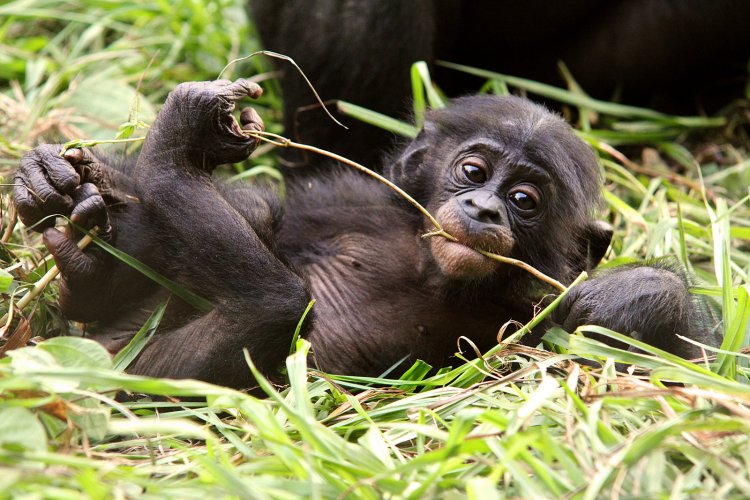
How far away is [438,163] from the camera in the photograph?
368 cm

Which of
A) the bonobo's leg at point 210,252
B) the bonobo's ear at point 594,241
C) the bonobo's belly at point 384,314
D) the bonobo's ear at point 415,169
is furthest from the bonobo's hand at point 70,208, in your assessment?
the bonobo's ear at point 594,241

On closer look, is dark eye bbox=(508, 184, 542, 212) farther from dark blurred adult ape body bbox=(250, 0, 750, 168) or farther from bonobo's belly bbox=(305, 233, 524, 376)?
dark blurred adult ape body bbox=(250, 0, 750, 168)

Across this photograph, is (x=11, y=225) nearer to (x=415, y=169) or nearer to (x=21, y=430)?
(x=21, y=430)

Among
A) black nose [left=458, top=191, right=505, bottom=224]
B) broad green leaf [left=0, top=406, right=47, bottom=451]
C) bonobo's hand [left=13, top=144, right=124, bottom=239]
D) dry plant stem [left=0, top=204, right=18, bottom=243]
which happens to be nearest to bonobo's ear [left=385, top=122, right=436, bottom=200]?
black nose [left=458, top=191, right=505, bottom=224]

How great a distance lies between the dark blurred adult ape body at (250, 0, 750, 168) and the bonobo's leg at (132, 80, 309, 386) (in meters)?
1.40

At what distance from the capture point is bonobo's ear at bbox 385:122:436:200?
3.73 meters

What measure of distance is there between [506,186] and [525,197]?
85 mm

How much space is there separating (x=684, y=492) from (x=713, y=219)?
1.97 metres

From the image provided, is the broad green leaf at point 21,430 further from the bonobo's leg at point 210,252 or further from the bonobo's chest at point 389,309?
the bonobo's chest at point 389,309

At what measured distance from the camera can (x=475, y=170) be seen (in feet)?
11.5

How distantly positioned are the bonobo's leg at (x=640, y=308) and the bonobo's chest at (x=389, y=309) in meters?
0.37

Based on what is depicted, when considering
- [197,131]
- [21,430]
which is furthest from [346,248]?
[21,430]

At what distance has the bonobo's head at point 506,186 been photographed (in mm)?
3301

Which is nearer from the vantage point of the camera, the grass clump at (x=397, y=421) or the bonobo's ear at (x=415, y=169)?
the grass clump at (x=397, y=421)
